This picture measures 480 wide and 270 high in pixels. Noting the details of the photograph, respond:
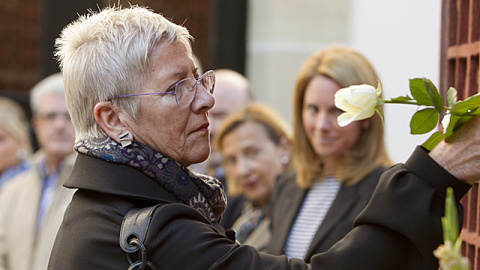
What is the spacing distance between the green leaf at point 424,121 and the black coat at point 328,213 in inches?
48.2

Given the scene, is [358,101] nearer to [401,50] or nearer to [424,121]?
[424,121]

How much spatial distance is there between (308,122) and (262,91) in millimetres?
3347

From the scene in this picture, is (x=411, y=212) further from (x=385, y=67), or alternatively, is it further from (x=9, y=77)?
(x=9, y=77)

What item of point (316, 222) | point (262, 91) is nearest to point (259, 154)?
point (316, 222)

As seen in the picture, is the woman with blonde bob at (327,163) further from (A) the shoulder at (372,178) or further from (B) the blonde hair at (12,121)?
(B) the blonde hair at (12,121)

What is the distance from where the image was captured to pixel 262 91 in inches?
282

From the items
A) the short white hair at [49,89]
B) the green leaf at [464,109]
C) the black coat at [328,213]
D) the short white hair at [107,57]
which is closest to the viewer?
the green leaf at [464,109]

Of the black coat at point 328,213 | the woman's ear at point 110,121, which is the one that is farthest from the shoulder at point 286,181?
the woman's ear at point 110,121

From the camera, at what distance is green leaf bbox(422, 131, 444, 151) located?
2.18 m

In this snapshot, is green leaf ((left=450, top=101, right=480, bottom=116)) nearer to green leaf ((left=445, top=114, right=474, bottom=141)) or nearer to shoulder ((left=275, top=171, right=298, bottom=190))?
green leaf ((left=445, top=114, right=474, bottom=141))

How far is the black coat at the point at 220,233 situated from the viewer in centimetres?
209

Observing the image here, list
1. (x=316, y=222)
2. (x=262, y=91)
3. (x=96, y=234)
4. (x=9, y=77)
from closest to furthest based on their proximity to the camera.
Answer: (x=96, y=234)
(x=316, y=222)
(x=262, y=91)
(x=9, y=77)

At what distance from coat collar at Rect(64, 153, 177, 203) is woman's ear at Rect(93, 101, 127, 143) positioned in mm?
105

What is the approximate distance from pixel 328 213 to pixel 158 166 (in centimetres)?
127
